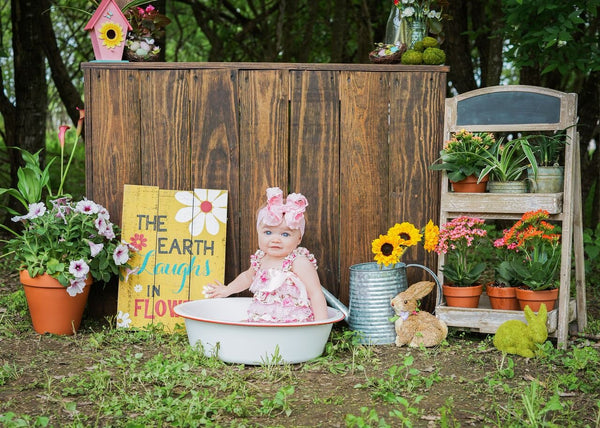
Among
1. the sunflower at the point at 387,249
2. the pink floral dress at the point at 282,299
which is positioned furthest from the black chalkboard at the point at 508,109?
the pink floral dress at the point at 282,299

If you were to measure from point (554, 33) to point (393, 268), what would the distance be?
2.16 meters

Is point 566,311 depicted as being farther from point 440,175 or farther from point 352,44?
point 352,44

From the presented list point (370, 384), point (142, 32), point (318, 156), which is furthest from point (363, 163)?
point (142, 32)

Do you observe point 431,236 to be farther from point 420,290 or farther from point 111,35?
point 111,35

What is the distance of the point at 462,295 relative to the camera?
13.6 ft

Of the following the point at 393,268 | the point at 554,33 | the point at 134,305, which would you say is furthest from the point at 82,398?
the point at 554,33

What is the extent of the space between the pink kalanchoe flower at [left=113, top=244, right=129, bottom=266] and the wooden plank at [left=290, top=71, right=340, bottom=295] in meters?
1.10

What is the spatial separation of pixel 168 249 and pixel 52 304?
0.76 metres

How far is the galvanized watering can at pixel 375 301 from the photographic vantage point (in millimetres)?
4180

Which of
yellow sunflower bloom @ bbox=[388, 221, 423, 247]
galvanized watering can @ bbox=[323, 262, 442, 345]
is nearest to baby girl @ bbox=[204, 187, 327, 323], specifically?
galvanized watering can @ bbox=[323, 262, 442, 345]

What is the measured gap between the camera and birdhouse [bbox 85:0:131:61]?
A: 14.8 feet

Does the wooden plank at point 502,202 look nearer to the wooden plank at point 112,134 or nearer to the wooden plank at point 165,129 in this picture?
the wooden plank at point 165,129

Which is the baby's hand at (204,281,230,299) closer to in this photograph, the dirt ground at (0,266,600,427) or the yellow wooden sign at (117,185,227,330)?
the yellow wooden sign at (117,185,227,330)

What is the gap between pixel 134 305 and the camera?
4.48 m
